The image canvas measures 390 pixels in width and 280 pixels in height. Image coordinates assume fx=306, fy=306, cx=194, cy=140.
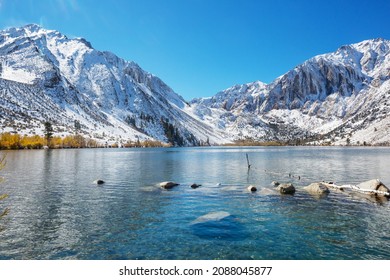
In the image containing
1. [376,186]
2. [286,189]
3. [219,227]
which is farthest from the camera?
[286,189]

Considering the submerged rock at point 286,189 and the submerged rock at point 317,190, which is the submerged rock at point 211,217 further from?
the submerged rock at point 317,190

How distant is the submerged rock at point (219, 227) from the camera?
95.2 feet

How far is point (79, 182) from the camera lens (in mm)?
65312

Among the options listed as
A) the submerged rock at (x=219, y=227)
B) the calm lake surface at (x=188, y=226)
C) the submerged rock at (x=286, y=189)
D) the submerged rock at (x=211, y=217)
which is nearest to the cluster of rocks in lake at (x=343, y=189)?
the submerged rock at (x=286, y=189)

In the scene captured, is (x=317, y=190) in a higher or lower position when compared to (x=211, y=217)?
higher

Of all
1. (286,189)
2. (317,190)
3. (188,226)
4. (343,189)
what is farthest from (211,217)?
(343,189)

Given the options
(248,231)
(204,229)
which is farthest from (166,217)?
(248,231)

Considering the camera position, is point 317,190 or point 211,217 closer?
point 211,217

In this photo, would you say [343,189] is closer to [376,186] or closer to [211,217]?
[376,186]

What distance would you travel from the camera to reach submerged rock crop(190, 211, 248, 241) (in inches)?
1143

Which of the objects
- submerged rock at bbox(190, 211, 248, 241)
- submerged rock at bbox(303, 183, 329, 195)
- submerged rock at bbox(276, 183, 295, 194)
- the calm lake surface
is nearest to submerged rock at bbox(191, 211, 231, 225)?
submerged rock at bbox(190, 211, 248, 241)

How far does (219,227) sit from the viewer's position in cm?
3198
